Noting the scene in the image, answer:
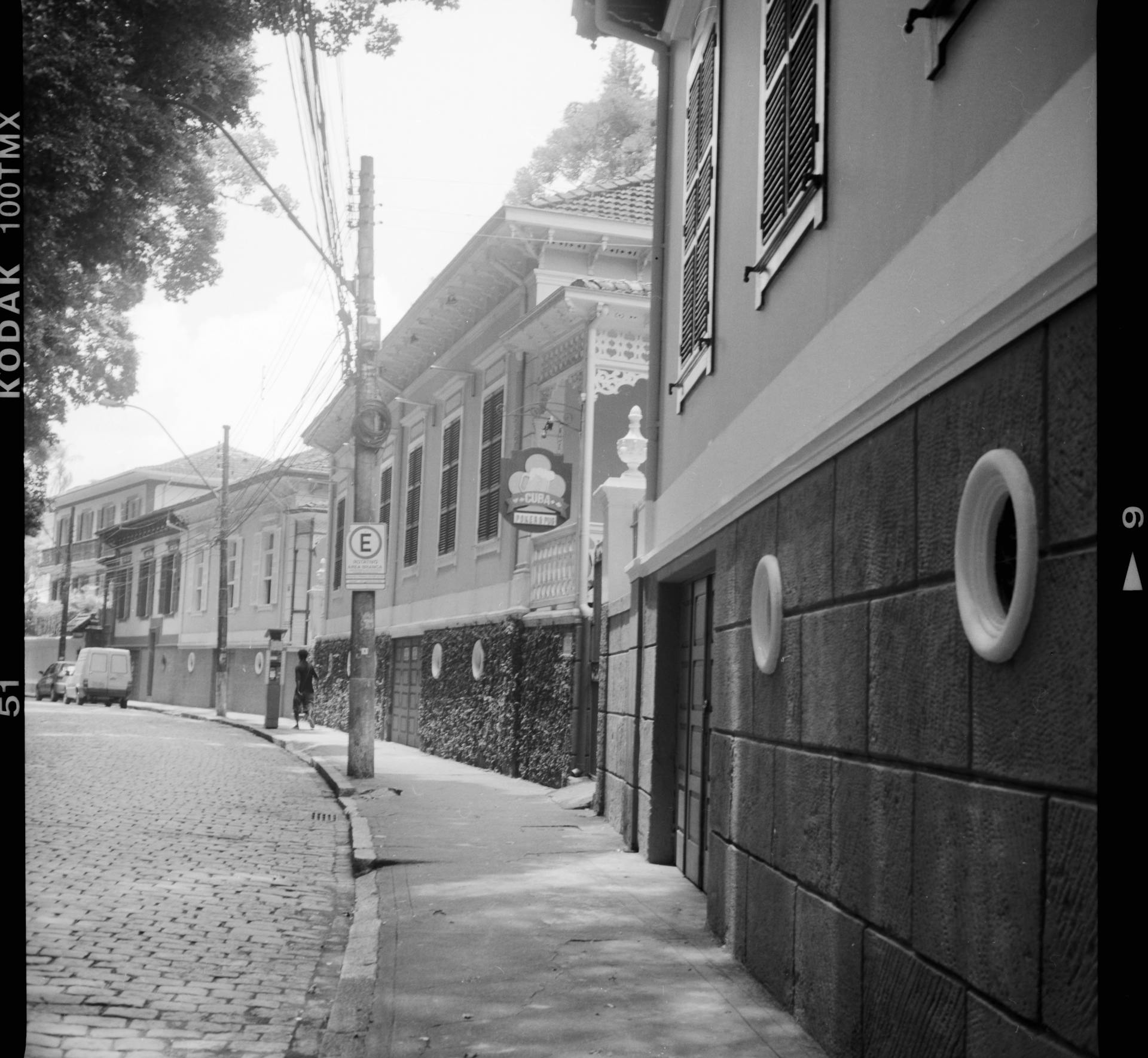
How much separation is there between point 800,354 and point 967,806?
266 centimetres

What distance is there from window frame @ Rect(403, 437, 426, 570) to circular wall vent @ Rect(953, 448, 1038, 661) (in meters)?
20.6

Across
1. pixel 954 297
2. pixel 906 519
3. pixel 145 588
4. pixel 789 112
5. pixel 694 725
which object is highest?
pixel 789 112

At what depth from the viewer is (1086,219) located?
3002mm

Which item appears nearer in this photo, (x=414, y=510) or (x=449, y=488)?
(x=449, y=488)

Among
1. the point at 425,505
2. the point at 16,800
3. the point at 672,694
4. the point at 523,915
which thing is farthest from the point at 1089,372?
the point at 425,505

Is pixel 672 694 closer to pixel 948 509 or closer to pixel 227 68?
pixel 948 509

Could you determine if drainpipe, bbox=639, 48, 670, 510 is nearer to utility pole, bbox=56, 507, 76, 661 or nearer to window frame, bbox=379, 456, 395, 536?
window frame, bbox=379, 456, 395, 536

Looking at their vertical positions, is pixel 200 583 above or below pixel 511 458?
below

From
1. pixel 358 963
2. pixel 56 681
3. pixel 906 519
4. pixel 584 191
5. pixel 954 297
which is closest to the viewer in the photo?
pixel 954 297

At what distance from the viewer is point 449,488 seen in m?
22.2

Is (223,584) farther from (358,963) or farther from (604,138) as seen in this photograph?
(358,963)

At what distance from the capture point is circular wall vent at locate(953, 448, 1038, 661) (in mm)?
3400

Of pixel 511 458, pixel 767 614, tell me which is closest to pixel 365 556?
pixel 511 458

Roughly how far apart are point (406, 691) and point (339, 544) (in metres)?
8.27
